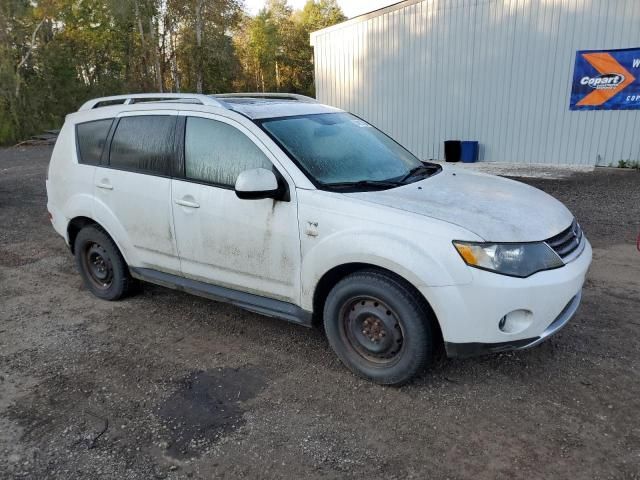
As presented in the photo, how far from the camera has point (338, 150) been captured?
13.3 ft

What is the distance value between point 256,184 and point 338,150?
2.67 ft

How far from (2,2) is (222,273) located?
25.3 metres

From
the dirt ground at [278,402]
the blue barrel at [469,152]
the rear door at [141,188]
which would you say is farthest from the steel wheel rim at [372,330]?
the blue barrel at [469,152]

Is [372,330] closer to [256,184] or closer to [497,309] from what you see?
[497,309]

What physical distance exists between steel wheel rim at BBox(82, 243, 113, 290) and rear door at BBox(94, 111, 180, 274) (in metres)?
0.36

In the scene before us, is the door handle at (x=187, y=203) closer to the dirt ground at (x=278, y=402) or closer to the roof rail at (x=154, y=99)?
the roof rail at (x=154, y=99)

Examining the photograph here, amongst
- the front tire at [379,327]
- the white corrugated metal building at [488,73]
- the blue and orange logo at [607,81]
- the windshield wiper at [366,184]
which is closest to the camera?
the front tire at [379,327]

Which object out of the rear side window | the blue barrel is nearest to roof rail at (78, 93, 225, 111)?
the rear side window

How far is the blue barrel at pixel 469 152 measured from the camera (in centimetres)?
1364

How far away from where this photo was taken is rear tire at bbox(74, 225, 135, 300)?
16.1 ft

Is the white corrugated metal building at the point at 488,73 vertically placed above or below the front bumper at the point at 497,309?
above

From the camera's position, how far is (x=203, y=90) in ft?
112

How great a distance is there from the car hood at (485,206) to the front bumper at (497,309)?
250 millimetres

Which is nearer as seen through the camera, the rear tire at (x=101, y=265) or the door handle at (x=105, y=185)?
the door handle at (x=105, y=185)
